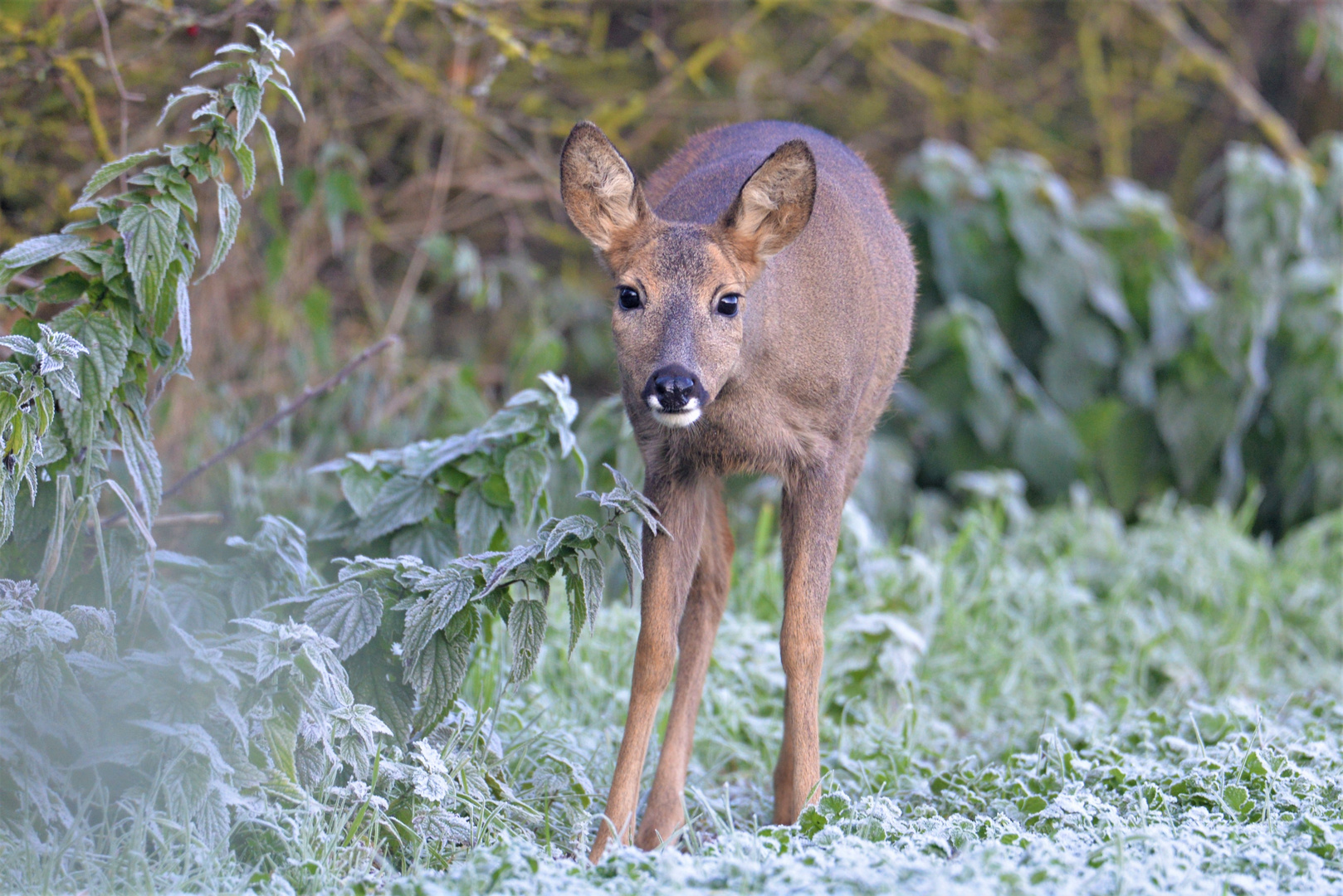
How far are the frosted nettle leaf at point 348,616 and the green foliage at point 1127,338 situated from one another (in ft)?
15.0

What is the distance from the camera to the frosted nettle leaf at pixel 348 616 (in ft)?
10.2

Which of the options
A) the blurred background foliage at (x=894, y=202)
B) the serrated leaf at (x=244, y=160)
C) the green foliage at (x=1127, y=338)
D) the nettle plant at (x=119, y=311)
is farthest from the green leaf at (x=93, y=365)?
the green foliage at (x=1127, y=338)

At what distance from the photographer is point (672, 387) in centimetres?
292

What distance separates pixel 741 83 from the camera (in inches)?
298

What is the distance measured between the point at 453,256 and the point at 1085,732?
334cm

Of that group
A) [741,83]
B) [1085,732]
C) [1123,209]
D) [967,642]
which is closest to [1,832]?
[1085,732]

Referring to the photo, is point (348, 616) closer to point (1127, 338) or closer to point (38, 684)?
point (38, 684)

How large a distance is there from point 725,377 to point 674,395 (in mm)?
244

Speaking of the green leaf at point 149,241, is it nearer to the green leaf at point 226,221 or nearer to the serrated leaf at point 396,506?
the green leaf at point 226,221

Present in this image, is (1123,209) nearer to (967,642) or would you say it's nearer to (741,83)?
(741,83)

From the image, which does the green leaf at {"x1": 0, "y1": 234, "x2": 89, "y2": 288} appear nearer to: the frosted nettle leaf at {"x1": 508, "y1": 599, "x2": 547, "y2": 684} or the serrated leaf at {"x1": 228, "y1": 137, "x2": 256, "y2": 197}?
the serrated leaf at {"x1": 228, "y1": 137, "x2": 256, "y2": 197}

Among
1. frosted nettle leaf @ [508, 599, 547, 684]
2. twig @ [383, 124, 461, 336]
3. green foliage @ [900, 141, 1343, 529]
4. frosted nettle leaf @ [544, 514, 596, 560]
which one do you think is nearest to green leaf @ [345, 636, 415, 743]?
frosted nettle leaf @ [508, 599, 547, 684]

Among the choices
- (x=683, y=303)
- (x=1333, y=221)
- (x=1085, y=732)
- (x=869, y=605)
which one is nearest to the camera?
(x=683, y=303)

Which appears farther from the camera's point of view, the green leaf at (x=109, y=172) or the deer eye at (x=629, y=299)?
the deer eye at (x=629, y=299)
